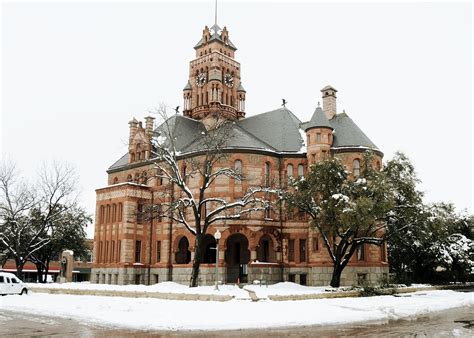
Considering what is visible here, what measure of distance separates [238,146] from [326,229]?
13650mm

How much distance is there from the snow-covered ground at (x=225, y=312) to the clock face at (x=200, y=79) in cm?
3759

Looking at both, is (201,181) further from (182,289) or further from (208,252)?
(182,289)

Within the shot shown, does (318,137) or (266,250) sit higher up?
(318,137)

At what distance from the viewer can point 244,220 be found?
4475 centimetres

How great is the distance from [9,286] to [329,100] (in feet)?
112

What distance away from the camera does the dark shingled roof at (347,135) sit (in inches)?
1842

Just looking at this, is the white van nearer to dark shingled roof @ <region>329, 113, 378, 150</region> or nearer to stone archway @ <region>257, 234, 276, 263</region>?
stone archway @ <region>257, 234, 276, 263</region>

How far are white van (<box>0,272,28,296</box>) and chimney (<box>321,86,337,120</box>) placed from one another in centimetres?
3232

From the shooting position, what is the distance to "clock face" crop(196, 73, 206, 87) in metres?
62.3

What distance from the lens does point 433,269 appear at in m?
48.6

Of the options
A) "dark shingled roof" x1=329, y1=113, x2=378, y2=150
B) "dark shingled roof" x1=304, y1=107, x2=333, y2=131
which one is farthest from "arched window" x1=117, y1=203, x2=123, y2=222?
"dark shingled roof" x1=329, y1=113, x2=378, y2=150

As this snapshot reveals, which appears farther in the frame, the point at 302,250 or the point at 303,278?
the point at 302,250

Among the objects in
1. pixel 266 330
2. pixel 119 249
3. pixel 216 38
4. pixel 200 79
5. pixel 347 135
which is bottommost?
pixel 266 330

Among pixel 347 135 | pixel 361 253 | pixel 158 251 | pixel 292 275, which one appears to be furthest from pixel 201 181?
pixel 361 253
